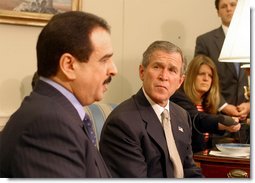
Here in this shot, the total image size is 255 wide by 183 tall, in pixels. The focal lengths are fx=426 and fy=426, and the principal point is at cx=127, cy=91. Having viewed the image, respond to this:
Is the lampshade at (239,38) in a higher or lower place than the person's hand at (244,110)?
higher

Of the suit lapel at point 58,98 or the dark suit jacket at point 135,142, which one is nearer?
the suit lapel at point 58,98

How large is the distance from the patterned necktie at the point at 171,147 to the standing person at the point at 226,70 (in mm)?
256

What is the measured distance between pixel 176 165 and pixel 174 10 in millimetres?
546

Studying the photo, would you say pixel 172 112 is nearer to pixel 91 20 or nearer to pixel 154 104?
pixel 154 104

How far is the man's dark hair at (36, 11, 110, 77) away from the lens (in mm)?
807

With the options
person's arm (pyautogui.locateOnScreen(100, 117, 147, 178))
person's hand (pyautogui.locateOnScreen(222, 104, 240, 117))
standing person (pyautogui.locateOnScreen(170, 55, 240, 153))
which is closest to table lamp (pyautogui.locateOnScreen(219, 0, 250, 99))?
person's hand (pyautogui.locateOnScreen(222, 104, 240, 117))

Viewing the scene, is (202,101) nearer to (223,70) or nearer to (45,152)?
(223,70)

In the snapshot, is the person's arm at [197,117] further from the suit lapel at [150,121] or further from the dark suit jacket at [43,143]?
the dark suit jacket at [43,143]

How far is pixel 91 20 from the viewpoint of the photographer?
835mm

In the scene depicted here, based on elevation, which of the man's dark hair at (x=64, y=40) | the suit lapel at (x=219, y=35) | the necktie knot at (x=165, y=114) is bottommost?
the necktie knot at (x=165, y=114)

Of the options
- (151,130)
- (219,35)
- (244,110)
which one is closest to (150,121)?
(151,130)

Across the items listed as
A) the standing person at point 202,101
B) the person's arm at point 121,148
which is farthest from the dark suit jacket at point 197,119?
the person's arm at point 121,148

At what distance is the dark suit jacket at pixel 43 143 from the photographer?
0.73m

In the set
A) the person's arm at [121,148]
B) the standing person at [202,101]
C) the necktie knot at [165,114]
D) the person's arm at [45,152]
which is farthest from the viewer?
the standing person at [202,101]
